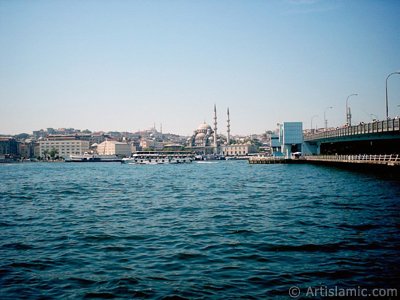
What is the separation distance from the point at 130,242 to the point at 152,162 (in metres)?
121

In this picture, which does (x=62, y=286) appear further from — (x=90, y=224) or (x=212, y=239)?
(x=90, y=224)

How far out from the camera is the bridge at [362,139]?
44281mm

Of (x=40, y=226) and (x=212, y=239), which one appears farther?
(x=40, y=226)

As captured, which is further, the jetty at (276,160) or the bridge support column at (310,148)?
the bridge support column at (310,148)

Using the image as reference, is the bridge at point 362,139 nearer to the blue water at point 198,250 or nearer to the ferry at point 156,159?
the blue water at point 198,250

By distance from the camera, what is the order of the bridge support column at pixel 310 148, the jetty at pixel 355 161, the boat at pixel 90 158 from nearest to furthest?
the jetty at pixel 355 161
the bridge support column at pixel 310 148
the boat at pixel 90 158

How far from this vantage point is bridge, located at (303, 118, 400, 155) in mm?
44281

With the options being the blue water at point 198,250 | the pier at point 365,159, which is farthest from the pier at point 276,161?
the blue water at point 198,250

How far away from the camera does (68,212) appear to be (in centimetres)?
2323

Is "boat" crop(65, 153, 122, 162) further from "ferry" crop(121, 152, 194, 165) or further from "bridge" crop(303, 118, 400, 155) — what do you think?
"bridge" crop(303, 118, 400, 155)

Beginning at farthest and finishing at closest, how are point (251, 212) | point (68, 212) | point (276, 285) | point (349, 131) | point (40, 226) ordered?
point (349, 131)
point (68, 212)
point (251, 212)
point (40, 226)
point (276, 285)

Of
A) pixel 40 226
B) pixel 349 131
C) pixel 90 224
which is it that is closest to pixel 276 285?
pixel 90 224

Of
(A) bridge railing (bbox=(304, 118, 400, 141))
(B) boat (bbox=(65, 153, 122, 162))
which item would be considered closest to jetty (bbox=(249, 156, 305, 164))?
(A) bridge railing (bbox=(304, 118, 400, 141))

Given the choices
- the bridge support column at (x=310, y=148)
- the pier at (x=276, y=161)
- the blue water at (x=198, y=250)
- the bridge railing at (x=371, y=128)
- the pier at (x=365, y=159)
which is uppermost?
the bridge railing at (x=371, y=128)
